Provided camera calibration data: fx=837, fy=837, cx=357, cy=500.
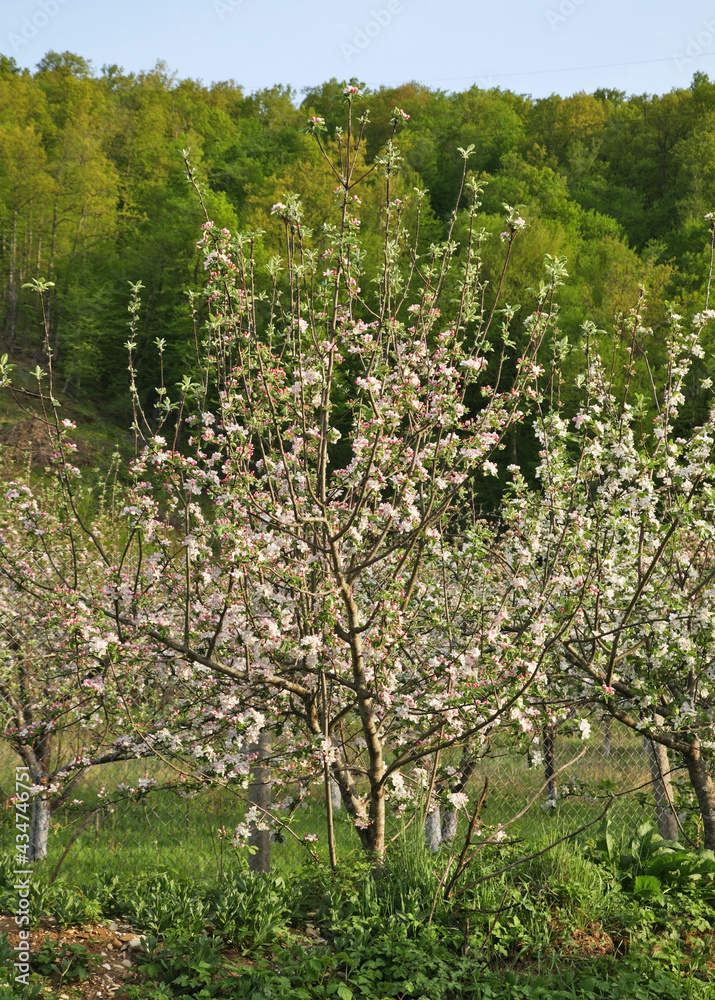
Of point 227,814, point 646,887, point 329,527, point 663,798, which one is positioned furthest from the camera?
point 227,814

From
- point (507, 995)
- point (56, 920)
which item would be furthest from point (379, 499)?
point (56, 920)

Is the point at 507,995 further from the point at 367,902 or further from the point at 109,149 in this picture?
the point at 109,149

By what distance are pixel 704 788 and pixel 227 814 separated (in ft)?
14.7

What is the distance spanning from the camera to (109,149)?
4406cm

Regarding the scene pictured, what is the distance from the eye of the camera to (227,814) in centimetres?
803

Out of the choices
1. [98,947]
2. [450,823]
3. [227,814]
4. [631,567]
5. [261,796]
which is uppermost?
[631,567]

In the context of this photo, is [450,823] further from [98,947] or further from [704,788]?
[98,947]

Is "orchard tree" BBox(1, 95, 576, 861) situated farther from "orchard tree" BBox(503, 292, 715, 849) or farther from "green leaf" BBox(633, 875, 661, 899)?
"green leaf" BBox(633, 875, 661, 899)

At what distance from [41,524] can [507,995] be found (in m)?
3.86

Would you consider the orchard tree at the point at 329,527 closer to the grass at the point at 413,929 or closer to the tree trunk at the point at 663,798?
the grass at the point at 413,929

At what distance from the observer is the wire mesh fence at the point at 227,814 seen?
512 centimetres

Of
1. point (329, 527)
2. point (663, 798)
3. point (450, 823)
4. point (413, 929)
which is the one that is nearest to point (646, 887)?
point (413, 929)

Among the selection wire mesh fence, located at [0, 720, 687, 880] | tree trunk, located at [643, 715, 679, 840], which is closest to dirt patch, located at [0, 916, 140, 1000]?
wire mesh fence, located at [0, 720, 687, 880]

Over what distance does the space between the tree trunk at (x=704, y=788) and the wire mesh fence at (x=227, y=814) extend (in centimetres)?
19
